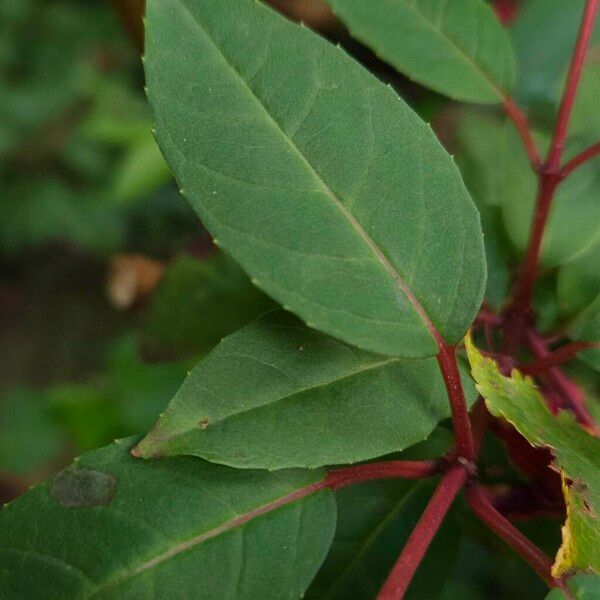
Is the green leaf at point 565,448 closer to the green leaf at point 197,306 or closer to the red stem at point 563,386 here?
the red stem at point 563,386

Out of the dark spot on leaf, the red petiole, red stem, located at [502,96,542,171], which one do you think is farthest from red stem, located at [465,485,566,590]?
red stem, located at [502,96,542,171]

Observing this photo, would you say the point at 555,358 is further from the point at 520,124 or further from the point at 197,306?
the point at 197,306

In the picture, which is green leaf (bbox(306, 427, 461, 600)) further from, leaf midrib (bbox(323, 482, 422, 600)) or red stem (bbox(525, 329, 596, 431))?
red stem (bbox(525, 329, 596, 431))

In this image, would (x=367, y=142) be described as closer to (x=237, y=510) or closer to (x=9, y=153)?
(x=237, y=510)

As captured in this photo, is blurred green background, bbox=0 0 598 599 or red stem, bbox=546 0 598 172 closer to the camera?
red stem, bbox=546 0 598 172

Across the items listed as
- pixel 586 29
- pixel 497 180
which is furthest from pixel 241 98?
pixel 497 180

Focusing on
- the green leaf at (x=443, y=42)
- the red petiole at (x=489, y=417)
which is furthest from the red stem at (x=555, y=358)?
the green leaf at (x=443, y=42)
